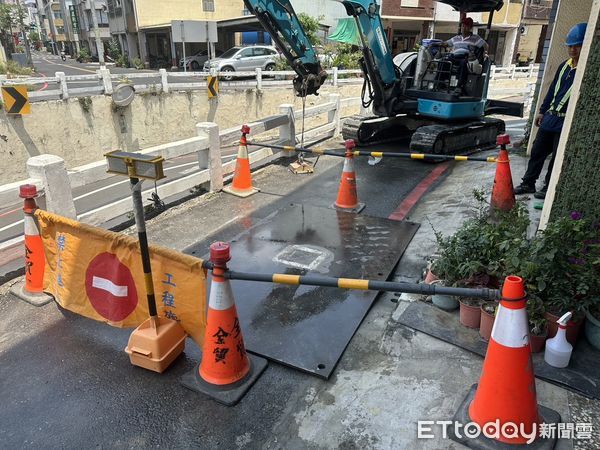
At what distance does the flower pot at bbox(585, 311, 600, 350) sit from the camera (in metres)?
3.01

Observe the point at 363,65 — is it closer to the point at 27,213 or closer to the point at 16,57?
the point at 27,213

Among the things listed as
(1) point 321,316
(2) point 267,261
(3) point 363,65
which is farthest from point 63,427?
(3) point 363,65

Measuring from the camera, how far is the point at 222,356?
2904 millimetres

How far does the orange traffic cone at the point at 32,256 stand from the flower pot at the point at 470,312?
372cm

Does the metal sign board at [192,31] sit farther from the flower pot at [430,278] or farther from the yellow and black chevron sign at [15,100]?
the flower pot at [430,278]

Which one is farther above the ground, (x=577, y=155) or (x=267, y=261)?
(x=577, y=155)

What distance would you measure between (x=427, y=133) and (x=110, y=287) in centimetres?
703

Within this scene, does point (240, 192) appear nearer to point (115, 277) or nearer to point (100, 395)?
point (115, 277)

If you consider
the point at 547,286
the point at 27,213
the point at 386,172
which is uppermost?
the point at 27,213

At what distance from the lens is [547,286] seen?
311 centimetres

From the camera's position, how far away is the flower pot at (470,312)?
333 cm

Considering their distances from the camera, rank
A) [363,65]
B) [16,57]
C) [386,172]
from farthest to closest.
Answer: [16,57], [363,65], [386,172]

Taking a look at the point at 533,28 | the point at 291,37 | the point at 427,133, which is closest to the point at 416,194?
the point at 427,133

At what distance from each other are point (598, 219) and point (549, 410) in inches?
A: 61.8
